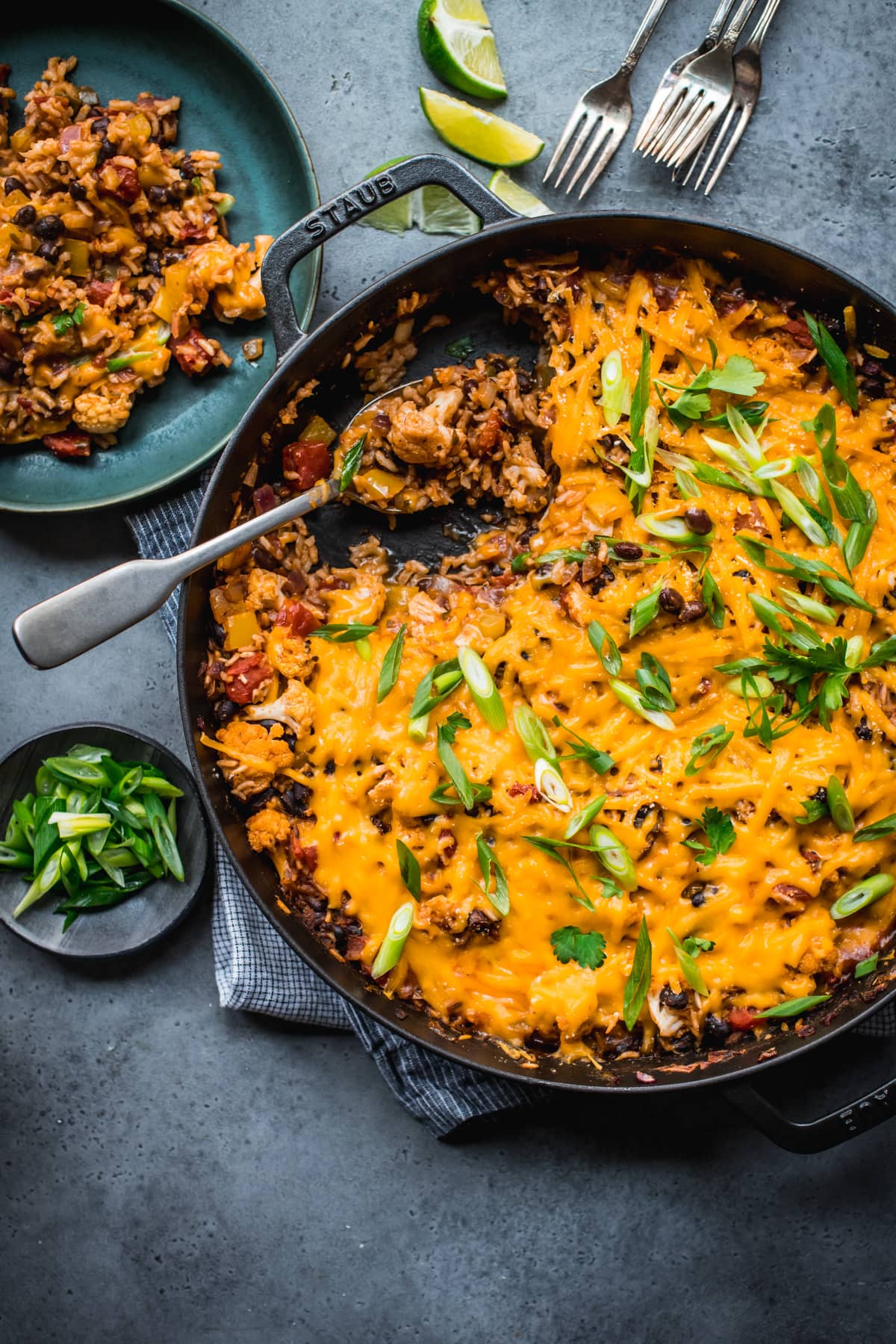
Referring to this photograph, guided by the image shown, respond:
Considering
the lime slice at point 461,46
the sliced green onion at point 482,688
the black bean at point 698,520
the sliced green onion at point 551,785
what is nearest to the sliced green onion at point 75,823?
the sliced green onion at point 482,688

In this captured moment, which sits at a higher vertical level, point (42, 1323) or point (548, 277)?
point (548, 277)

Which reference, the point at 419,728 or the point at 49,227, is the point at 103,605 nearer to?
the point at 419,728

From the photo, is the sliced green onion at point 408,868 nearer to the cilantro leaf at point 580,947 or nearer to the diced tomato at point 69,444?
the cilantro leaf at point 580,947

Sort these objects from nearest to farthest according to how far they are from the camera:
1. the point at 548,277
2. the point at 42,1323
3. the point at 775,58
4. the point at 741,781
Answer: the point at 741,781, the point at 548,277, the point at 775,58, the point at 42,1323

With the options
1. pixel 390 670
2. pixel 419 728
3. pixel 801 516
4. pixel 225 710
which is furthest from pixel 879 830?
pixel 225 710

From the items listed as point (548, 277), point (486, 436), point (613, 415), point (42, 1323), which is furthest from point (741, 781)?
point (42, 1323)

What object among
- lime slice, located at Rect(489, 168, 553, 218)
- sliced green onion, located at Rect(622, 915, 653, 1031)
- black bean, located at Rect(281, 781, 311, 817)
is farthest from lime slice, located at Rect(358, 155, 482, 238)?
sliced green onion, located at Rect(622, 915, 653, 1031)

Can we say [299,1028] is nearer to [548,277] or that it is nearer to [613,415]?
[613,415]
